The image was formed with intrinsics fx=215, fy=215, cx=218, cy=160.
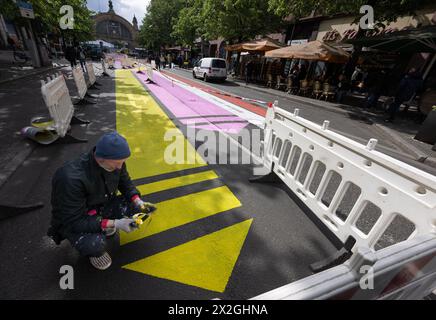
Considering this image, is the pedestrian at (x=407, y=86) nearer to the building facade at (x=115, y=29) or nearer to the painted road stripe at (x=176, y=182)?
the painted road stripe at (x=176, y=182)

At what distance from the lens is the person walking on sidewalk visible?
1.84 metres

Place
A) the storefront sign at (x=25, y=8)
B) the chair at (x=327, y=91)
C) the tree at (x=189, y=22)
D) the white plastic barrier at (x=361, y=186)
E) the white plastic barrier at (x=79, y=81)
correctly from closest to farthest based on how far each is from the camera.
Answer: the white plastic barrier at (x=361, y=186) < the white plastic barrier at (x=79, y=81) < the storefront sign at (x=25, y=8) < the chair at (x=327, y=91) < the tree at (x=189, y=22)

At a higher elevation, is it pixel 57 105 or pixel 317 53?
pixel 317 53

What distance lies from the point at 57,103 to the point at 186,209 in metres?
3.93

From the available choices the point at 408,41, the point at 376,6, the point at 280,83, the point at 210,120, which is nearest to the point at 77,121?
the point at 210,120

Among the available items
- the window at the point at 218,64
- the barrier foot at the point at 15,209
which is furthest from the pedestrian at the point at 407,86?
the window at the point at 218,64

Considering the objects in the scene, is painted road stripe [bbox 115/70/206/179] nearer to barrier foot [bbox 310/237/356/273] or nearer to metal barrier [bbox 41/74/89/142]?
metal barrier [bbox 41/74/89/142]

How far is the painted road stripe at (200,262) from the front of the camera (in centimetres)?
220

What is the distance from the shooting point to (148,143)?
5.33m

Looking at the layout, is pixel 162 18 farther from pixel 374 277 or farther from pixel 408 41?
pixel 374 277

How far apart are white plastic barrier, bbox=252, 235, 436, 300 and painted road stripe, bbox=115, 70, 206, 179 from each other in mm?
3482

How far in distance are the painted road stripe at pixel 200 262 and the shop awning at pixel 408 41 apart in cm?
1156

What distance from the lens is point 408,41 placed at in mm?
9672
